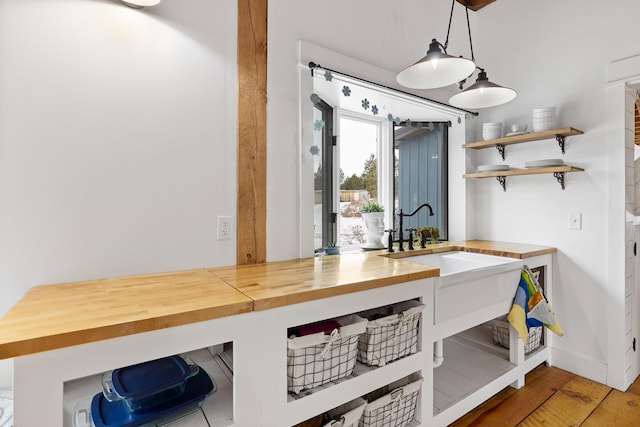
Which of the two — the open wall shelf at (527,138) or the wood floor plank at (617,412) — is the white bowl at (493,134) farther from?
the wood floor plank at (617,412)

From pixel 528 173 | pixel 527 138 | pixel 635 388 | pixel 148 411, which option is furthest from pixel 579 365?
pixel 148 411

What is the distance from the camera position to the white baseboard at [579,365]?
87.2 inches

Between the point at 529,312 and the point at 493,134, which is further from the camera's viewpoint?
the point at 493,134

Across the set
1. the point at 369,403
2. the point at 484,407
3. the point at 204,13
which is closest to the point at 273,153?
the point at 204,13

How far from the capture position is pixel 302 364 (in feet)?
3.97

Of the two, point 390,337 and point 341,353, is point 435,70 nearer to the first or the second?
point 390,337

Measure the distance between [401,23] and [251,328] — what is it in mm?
2255

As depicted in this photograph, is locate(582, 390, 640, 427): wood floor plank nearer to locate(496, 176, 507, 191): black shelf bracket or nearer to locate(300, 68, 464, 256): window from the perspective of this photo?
locate(300, 68, 464, 256): window

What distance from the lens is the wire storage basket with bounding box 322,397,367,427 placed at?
4.28 feet

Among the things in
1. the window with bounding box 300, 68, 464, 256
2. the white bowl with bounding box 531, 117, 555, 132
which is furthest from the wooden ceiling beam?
the white bowl with bounding box 531, 117, 555, 132

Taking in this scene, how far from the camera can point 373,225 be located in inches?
97.2

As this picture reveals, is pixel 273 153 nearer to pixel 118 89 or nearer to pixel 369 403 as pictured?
pixel 118 89

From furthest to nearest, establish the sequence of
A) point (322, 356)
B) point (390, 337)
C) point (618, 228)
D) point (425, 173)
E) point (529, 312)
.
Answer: point (425, 173)
point (618, 228)
point (529, 312)
point (390, 337)
point (322, 356)

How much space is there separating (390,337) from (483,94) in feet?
4.83
